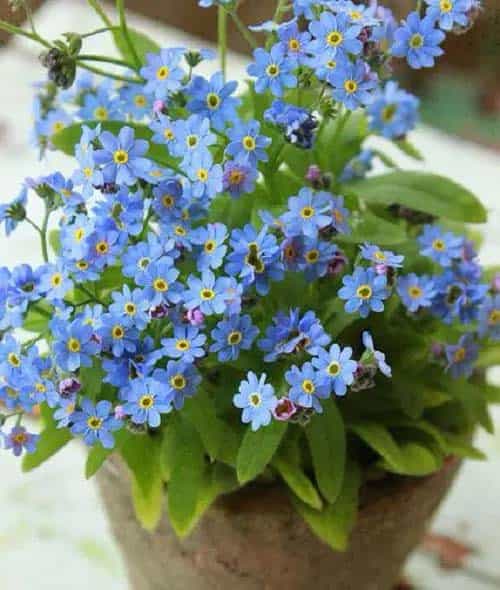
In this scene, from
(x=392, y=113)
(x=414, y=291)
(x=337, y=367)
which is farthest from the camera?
(x=392, y=113)

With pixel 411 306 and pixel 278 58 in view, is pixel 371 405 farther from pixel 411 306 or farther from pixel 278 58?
pixel 278 58

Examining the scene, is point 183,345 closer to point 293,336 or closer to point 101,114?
point 293,336

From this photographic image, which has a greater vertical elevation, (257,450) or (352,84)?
(352,84)

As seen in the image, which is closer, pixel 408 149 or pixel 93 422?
pixel 93 422

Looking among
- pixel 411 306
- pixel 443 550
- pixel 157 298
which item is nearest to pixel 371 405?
pixel 411 306

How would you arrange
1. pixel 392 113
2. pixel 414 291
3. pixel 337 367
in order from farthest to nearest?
pixel 392 113
pixel 414 291
pixel 337 367

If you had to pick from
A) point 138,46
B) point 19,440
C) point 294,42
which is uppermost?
point 138,46

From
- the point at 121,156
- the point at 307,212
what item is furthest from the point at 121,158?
the point at 307,212
